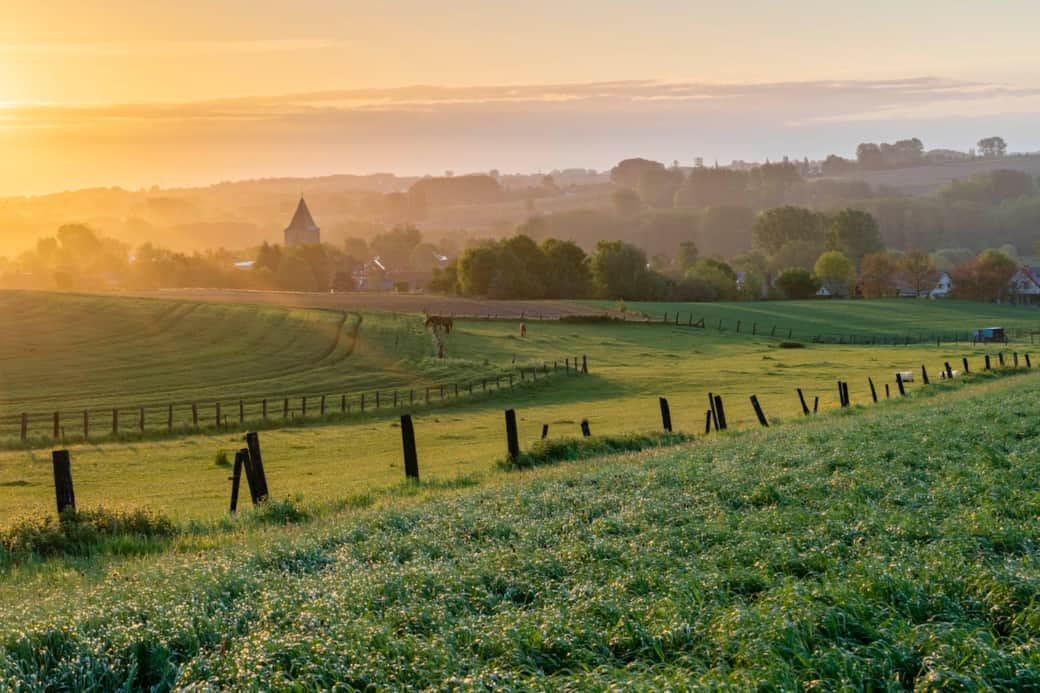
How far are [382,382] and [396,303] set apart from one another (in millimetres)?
49037

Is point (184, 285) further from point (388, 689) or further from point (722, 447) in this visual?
point (388, 689)

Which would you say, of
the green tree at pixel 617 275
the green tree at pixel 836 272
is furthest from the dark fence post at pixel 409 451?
the green tree at pixel 836 272

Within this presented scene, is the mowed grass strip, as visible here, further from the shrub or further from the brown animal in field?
the brown animal in field

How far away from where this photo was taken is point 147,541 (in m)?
15.6

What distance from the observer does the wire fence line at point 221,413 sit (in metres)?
44.0

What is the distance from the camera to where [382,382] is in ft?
202

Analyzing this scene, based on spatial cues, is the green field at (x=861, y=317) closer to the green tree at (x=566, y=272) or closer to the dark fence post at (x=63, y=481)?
the green tree at (x=566, y=272)

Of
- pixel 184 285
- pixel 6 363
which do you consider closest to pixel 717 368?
pixel 6 363

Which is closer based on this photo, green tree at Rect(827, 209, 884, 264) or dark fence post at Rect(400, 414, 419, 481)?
dark fence post at Rect(400, 414, 419, 481)

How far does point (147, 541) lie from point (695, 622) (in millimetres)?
10074

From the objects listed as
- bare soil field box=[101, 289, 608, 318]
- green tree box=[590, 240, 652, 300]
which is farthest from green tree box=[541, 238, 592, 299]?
bare soil field box=[101, 289, 608, 318]

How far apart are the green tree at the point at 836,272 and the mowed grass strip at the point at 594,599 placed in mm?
153728

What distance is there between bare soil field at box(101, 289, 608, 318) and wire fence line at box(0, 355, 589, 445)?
42.0m

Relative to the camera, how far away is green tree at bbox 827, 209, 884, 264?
194500mm
